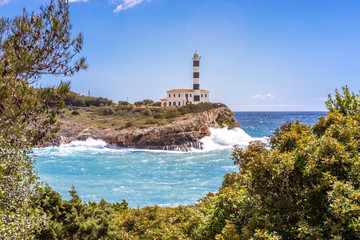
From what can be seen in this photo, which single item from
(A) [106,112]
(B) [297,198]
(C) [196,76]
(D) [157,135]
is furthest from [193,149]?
(B) [297,198]

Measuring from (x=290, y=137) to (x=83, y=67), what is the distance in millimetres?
6806

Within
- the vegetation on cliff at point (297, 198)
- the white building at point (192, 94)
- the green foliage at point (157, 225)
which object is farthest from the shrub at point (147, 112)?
the vegetation on cliff at point (297, 198)

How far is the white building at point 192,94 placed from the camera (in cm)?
6825

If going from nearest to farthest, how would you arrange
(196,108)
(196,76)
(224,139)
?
(224,139)
(196,108)
(196,76)

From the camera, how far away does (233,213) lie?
15.8 ft

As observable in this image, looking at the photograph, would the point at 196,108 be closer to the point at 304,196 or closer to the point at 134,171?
→ the point at 134,171

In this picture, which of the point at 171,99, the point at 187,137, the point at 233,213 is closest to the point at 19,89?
the point at 233,213

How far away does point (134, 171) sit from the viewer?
2873 cm

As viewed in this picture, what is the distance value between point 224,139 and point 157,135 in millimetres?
12675

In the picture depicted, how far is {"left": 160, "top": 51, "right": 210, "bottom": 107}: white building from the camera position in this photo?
68250 mm

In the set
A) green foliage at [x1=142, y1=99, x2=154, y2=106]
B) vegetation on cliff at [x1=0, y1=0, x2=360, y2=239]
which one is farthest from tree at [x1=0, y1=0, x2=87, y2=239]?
green foliage at [x1=142, y1=99, x2=154, y2=106]

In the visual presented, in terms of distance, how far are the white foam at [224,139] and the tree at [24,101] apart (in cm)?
3687

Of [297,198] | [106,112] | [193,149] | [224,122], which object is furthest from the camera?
[106,112]

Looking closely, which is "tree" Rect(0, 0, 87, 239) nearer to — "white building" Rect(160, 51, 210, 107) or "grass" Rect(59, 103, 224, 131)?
"grass" Rect(59, 103, 224, 131)
